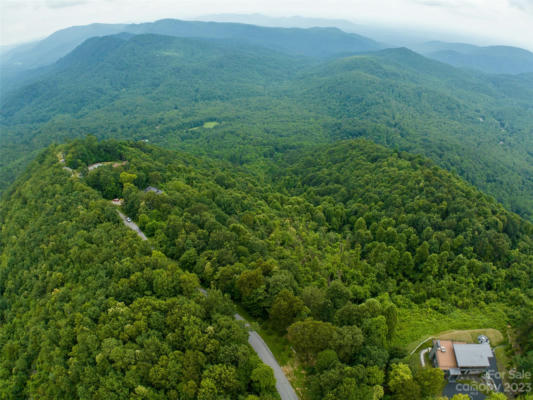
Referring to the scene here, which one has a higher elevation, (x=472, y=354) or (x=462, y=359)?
(x=472, y=354)

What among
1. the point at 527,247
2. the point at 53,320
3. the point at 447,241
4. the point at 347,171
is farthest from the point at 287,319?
the point at 347,171

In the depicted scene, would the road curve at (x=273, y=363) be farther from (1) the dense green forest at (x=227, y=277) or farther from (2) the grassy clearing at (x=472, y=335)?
(2) the grassy clearing at (x=472, y=335)

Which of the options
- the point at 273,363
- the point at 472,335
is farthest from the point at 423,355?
the point at 273,363

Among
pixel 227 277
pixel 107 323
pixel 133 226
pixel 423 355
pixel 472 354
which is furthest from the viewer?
pixel 133 226

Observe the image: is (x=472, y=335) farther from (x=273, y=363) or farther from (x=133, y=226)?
(x=133, y=226)

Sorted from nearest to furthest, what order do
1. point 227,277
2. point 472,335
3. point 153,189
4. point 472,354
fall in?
point 472,354 < point 472,335 < point 227,277 < point 153,189

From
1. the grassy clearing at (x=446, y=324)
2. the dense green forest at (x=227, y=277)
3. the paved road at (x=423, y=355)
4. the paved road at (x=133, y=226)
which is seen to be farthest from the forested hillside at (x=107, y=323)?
the grassy clearing at (x=446, y=324)
